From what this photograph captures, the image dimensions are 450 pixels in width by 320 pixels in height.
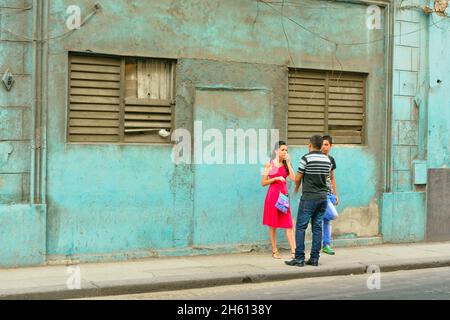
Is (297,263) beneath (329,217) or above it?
beneath

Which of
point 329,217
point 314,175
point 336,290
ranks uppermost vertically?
point 314,175

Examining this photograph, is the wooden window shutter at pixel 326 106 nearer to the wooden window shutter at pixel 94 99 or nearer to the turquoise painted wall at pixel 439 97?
the turquoise painted wall at pixel 439 97

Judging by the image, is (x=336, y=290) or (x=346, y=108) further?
(x=346, y=108)

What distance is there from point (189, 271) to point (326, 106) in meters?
4.40

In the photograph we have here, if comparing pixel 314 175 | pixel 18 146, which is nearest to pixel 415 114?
pixel 314 175

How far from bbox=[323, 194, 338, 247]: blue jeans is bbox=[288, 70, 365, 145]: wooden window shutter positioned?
1.41 meters

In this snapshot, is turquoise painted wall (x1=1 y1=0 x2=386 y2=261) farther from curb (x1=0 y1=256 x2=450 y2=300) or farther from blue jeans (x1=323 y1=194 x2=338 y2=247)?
curb (x1=0 y1=256 x2=450 y2=300)

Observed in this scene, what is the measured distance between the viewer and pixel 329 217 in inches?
417

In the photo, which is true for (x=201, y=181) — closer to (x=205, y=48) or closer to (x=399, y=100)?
(x=205, y=48)

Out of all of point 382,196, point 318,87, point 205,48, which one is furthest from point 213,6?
point 382,196

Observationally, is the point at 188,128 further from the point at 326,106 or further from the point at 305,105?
the point at 326,106

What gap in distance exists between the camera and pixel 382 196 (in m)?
12.4

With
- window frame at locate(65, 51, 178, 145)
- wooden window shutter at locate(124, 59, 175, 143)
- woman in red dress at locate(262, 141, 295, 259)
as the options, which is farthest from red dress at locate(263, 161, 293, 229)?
wooden window shutter at locate(124, 59, 175, 143)

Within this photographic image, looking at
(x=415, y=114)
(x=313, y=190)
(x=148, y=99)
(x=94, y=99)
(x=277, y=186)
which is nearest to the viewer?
(x=313, y=190)
